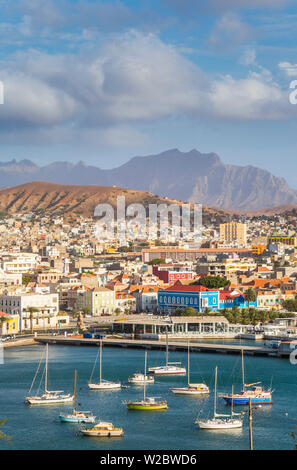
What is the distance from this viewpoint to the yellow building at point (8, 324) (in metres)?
26.9

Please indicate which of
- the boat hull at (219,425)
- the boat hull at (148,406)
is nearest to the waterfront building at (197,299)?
the boat hull at (148,406)

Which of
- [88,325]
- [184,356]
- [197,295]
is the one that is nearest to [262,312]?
[197,295]

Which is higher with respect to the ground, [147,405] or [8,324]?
[8,324]

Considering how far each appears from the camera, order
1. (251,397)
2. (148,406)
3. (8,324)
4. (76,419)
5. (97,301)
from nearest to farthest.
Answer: (76,419) → (148,406) → (251,397) → (8,324) → (97,301)

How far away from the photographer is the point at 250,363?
20.9 meters

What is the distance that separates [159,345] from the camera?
78.8 ft

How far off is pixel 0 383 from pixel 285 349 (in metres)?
7.99

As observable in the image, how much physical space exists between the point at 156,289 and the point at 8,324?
7.79 m

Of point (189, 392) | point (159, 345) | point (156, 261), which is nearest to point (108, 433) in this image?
point (189, 392)

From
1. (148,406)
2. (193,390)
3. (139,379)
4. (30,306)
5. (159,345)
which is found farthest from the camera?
(30,306)

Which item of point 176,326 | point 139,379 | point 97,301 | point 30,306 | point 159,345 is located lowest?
point 139,379

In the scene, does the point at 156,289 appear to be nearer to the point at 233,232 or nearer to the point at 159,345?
the point at 159,345

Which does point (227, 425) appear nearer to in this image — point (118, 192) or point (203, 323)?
point (203, 323)

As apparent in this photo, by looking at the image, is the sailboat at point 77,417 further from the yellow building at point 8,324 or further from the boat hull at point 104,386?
the yellow building at point 8,324
